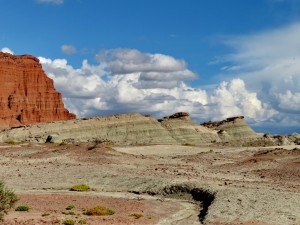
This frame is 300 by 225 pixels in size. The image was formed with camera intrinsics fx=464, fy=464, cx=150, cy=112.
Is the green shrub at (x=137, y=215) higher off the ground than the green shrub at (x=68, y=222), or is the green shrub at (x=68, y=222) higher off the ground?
Result: the green shrub at (x=68, y=222)

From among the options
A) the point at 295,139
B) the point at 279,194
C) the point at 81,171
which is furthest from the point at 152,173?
the point at 295,139

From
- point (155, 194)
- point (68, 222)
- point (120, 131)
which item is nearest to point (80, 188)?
point (155, 194)

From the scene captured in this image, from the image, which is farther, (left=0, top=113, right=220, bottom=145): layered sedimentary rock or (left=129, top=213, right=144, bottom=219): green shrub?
(left=0, top=113, right=220, bottom=145): layered sedimentary rock

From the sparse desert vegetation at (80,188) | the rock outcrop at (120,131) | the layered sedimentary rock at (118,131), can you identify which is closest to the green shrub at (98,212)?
the sparse desert vegetation at (80,188)

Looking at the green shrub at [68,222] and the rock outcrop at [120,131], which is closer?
the green shrub at [68,222]

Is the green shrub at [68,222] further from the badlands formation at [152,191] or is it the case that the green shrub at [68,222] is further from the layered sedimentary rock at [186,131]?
the layered sedimentary rock at [186,131]

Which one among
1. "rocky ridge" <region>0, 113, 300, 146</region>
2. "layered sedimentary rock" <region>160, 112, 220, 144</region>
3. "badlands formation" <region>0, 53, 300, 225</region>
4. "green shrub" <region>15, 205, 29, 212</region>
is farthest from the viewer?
"layered sedimentary rock" <region>160, 112, 220, 144</region>

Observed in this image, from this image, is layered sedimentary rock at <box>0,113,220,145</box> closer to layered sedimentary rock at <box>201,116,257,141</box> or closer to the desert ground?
layered sedimentary rock at <box>201,116,257,141</box>

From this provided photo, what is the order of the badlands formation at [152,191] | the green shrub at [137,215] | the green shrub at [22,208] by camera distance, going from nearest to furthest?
the badlands formation at [152,191], the green shrub at [137,215], the green shrub at [22,208]

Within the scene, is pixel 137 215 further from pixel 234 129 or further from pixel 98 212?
pixel 234 129

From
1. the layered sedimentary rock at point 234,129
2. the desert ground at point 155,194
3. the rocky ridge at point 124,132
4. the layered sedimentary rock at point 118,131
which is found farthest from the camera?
the layered sedimentary rock at point 234,129

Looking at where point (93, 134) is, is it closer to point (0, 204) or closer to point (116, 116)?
point (116, 116)

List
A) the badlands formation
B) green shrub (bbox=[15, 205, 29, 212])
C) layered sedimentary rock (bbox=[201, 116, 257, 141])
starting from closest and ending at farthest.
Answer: the badlands formation → green shrub (bbox=[15, 205, 29, 212]) → layered sedimentary rock (bbox=[201, 116, 257, 141])

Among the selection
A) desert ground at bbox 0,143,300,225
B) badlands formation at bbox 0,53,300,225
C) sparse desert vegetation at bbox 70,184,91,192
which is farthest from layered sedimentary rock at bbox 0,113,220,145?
sparse desert vegetation at bbox 70,184,91,192
